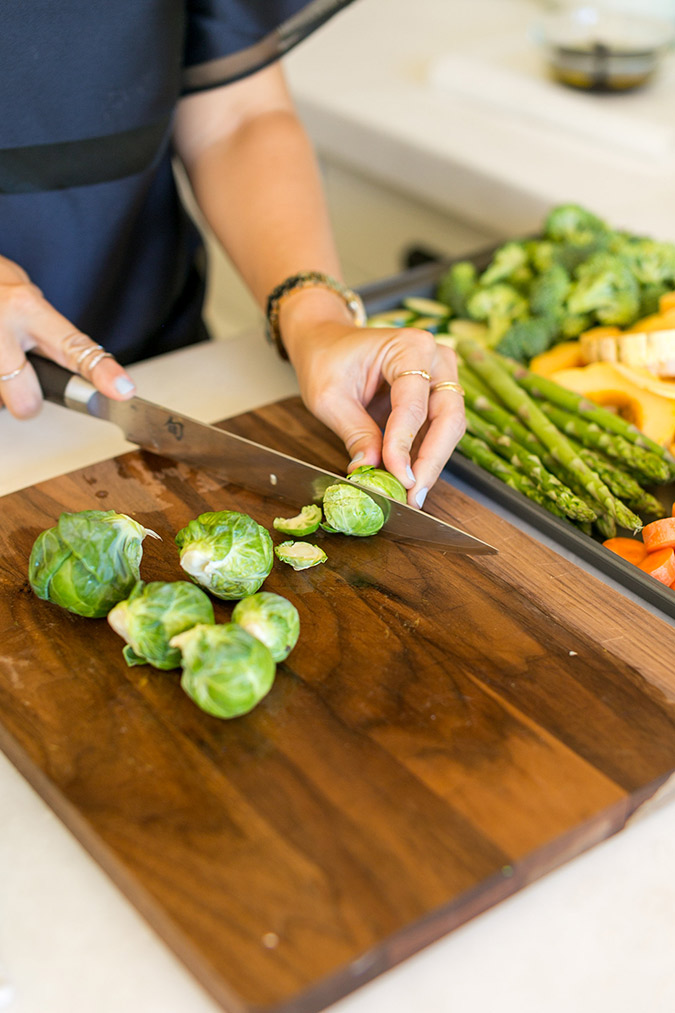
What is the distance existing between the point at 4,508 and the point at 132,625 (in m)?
0.46

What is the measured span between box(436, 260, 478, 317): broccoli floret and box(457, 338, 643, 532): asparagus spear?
0.46 ft

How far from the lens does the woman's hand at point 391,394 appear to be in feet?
5.06

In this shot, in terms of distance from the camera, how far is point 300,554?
1438 millimetres

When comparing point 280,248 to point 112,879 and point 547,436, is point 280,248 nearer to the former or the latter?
point 547,436

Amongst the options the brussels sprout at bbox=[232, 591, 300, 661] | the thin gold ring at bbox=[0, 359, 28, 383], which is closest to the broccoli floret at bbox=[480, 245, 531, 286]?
the thin gold ring at bbox=[0, 359, 28, 383]

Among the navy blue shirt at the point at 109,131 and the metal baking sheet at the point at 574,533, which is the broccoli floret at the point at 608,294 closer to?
the metal baking sheet at the point at 574,533

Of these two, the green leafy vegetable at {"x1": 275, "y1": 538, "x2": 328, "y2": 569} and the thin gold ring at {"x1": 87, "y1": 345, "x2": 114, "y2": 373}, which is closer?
the green leafy vegetable at {"x1": 275, "y1": 538, "x2": 328, "y2": 569}

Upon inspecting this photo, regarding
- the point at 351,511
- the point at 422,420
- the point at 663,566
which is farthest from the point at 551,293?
the point at 351,511

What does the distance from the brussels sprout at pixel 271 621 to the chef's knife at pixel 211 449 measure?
0.30 metres

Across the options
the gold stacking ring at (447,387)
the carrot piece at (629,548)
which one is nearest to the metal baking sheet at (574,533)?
→ the carrot piece at (629,548)

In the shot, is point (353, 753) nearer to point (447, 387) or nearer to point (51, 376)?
point (447, 387)

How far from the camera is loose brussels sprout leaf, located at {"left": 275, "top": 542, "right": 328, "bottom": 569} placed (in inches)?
56.3

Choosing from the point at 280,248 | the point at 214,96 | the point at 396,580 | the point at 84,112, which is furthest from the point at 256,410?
the point at 214,96

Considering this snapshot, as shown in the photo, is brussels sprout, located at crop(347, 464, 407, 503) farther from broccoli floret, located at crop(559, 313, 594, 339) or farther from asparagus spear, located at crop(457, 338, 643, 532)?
broccoli floret, located at crop(559, 313, 594, 339)
